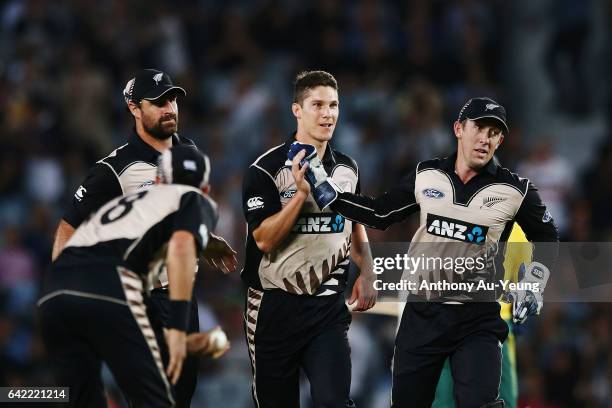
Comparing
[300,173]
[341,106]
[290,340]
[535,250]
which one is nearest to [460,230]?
[535,250]

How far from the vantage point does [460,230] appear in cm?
744

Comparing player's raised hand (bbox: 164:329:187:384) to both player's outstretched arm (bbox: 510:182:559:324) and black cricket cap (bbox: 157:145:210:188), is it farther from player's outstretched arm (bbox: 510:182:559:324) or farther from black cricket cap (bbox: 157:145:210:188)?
player's outstretched arm (bbox: 510:182:559:324)

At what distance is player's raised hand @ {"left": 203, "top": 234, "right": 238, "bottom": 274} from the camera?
7723mm

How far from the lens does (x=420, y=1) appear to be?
16062 millimetres

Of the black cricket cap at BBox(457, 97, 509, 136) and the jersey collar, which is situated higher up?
the black cricket cap at BBox(457, 97, 509, 136)

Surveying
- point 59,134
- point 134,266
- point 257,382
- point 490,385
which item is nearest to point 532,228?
point 490,385

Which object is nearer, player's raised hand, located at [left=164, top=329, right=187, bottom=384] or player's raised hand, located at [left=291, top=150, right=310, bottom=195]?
player's raised hand, located at [left=164, top=329, right=187, bottom=384]

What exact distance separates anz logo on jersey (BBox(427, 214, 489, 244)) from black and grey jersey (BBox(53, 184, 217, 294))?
1.64 meters

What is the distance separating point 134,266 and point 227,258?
1464 mm

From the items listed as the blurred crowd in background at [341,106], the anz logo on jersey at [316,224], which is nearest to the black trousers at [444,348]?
the anz logo on jersey at [316,224]

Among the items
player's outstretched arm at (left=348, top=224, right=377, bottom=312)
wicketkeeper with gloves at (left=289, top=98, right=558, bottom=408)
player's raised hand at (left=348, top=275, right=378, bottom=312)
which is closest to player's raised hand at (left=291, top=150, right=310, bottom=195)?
wicketkeeper with gloves at (left=289, top=98, right=558, bottom=408)

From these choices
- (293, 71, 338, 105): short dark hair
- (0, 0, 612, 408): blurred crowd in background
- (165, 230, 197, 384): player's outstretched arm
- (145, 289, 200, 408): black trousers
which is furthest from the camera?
(0, 0, 612, 408): blurred crowd in background

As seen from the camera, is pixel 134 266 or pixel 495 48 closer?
pixel 134 266

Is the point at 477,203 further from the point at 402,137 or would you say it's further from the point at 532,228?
the point at 402,137
